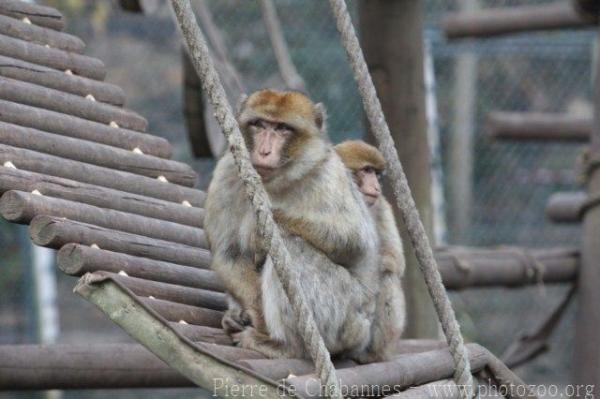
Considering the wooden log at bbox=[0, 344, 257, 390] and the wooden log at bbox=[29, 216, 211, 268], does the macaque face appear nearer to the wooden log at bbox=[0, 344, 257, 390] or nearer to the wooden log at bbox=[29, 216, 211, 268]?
the wooden log at bbox=[29, 216, 211, 268]

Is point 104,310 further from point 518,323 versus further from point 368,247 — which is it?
point 518,323

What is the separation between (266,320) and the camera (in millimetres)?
4090

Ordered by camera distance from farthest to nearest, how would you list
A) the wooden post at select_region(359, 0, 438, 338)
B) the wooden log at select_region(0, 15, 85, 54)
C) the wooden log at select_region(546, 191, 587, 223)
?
the wooden log at select_region(546, 191, 587, 223) → the wooden post at select_region(359, 0, 438, 338) → the wooden log at select_region(0, 15, 85, 54)

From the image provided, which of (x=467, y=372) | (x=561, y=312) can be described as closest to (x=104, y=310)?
→ (x=467, y=372)

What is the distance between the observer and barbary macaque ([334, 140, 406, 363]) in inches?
173

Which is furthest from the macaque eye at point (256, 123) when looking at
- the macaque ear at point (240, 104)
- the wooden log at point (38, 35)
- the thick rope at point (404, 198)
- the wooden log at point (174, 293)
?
the wooden log at point (38, 35)

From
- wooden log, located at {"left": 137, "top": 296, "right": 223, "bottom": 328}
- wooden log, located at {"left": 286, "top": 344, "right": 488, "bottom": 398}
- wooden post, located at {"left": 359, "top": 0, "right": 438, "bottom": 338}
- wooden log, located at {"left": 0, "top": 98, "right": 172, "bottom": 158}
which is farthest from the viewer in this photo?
wooden post, located at {"left": 359, "top": 0, "right": 438, "bottom": 338}

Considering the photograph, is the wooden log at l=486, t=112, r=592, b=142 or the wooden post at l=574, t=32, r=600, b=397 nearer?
the wooden post at l=574, t=32, r=600, b=397

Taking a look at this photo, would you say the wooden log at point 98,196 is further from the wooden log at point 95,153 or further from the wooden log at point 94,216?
the wooden log at point 95,153

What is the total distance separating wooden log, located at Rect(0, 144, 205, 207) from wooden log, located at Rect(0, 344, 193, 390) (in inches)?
26.7

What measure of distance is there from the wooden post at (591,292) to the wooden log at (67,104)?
2539 millimetres

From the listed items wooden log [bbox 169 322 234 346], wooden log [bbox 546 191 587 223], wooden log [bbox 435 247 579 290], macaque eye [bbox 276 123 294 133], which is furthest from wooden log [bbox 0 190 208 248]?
wooden log [bbox 546 191 587 223]

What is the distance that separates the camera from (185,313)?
4.04 meters

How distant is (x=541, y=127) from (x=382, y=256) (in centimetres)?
388
